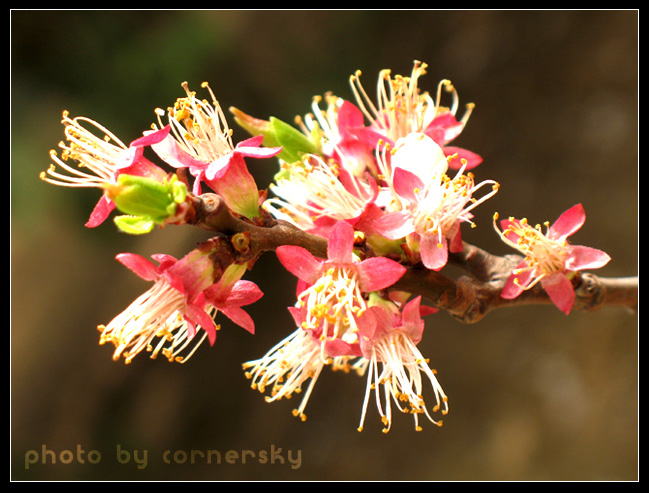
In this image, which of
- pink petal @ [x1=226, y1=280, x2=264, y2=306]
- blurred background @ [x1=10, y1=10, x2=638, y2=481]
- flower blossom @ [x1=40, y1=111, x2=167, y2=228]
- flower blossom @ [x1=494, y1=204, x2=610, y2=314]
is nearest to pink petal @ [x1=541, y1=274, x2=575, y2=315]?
flower blossom @ [x1=494, y1=204, x2=610, y2=314]

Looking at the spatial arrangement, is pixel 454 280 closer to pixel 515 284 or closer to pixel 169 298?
pixel 515 284

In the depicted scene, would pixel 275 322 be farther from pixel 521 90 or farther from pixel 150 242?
pixel 521 90

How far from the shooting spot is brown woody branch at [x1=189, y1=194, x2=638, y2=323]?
0.50 meters


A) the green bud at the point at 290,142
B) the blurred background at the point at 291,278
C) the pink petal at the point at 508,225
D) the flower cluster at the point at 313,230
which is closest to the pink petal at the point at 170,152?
the flower cluster at the point at 313,230

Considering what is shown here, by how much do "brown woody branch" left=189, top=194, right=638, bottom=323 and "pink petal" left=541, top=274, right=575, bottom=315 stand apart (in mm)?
51

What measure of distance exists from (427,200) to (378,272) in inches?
3.8

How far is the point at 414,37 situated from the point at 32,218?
49.6 inches

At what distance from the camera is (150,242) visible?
1.74 metres

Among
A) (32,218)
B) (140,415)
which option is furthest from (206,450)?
(32,218)

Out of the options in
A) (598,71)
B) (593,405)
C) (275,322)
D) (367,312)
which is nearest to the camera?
(367,312)

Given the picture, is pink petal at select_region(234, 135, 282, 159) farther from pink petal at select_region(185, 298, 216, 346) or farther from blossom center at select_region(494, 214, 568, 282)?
blossom center at select_region(494, 214, 568, 282)

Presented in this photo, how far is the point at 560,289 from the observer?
628 mm

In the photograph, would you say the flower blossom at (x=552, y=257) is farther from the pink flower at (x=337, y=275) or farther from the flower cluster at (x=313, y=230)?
the pink flower at (x=337, y=275)

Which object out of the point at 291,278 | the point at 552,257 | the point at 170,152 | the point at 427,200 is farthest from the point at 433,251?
the point at 291,278
